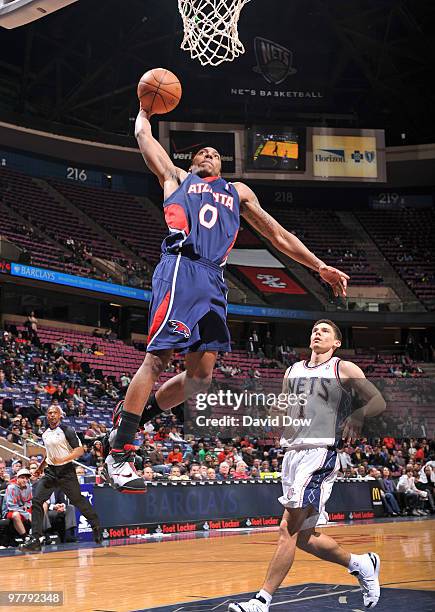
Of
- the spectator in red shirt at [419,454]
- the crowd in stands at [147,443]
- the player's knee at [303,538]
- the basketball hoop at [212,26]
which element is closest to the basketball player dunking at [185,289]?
the player's knee at [303,538]

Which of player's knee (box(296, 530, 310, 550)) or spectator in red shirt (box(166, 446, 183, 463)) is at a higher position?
player's knee (box(296, 530, 310, 550))

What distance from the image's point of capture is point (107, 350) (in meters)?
27.2

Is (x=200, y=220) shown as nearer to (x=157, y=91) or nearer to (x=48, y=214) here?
(x=157, y=91)

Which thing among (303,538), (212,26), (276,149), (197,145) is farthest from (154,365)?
(276,149)

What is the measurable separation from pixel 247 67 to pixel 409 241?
427 inches

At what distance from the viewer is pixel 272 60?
30875 mm

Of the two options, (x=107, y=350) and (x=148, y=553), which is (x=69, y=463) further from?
(x=107, y=350)

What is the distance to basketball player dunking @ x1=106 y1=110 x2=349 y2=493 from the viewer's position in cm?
480

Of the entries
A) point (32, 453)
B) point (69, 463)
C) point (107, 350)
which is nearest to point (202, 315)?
point (69, 463)

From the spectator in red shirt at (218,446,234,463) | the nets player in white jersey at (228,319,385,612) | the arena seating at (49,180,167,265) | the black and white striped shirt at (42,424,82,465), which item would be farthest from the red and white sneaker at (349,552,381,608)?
the arena seating at (49,180,167,265)

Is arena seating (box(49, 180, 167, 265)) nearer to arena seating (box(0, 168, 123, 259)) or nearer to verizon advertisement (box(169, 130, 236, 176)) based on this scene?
arena seating (box(0, 168, 123, 259))

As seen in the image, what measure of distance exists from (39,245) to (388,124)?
1645 centimetres

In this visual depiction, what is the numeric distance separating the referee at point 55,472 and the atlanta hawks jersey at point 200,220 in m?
6.66

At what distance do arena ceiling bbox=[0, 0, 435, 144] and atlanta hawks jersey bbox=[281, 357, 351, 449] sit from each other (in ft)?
82.0
